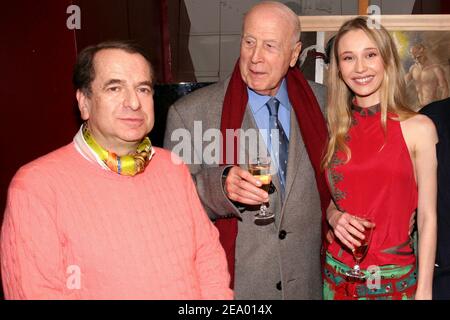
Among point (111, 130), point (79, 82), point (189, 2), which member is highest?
point (189, 2)

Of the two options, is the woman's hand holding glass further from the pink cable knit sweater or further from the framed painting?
the framed painting

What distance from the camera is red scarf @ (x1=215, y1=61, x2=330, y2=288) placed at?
85.8 inches

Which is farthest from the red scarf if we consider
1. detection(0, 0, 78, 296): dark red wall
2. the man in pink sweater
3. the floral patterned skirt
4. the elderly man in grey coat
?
detection(0, 0, 78, 296): dark red wall

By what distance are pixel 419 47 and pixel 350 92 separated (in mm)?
1204

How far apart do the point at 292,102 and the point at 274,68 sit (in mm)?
203

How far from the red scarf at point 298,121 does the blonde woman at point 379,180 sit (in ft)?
0.19

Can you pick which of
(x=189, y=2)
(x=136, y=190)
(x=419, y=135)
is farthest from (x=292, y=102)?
(x=189, y=2)

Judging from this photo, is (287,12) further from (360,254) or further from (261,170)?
(360,254)

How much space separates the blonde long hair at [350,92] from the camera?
2197 mm

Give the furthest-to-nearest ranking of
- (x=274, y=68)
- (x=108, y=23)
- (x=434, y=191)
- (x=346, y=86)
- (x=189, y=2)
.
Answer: (x=189, y=2), (x=108, y=23), (x=346, y=86), (x=274, y=68), (x=434, y=191)

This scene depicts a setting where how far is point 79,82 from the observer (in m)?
1.81

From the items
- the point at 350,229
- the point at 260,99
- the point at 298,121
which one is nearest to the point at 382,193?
the point at 350,229

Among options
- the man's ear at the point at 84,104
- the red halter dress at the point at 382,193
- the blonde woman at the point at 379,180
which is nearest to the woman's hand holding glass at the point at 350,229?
the blonde woman at the point at 379,180

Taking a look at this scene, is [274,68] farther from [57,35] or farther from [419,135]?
[57,35]
